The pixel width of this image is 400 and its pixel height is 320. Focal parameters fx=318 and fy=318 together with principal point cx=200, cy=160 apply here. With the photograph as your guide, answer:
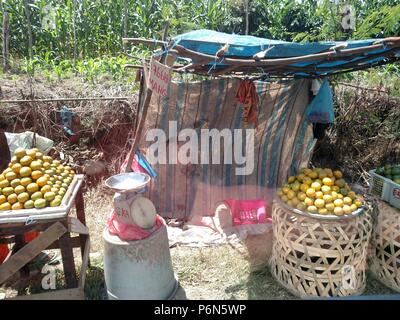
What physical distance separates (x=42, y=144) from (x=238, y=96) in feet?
9.30

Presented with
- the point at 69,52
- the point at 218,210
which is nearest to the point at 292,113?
the point at 218,210

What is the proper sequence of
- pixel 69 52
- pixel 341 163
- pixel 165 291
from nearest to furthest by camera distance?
pixel 165 291, pixel 341 163, pixel 69 52

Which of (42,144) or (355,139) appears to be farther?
(355,139)


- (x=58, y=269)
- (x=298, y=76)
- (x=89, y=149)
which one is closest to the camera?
(x=58, y=269)

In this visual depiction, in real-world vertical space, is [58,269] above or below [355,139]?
below

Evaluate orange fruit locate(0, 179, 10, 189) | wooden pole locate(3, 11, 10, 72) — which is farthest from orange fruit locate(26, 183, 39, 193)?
wooden pole locate(3, 11, 10, 72)

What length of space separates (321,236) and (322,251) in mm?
153

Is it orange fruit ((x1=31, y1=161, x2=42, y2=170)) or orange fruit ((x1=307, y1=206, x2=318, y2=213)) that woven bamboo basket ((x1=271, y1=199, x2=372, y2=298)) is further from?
orange fruit ((x1=31, y1=161, x2=42, y2=170))

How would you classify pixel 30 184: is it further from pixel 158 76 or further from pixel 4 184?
pixel 158 76

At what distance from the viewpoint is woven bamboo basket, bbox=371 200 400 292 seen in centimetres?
328

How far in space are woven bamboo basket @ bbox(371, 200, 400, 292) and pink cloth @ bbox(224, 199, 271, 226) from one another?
1619mm

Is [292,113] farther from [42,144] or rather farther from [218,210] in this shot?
[42,144]

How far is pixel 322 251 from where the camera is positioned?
3045mm

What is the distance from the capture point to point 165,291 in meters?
3.09
